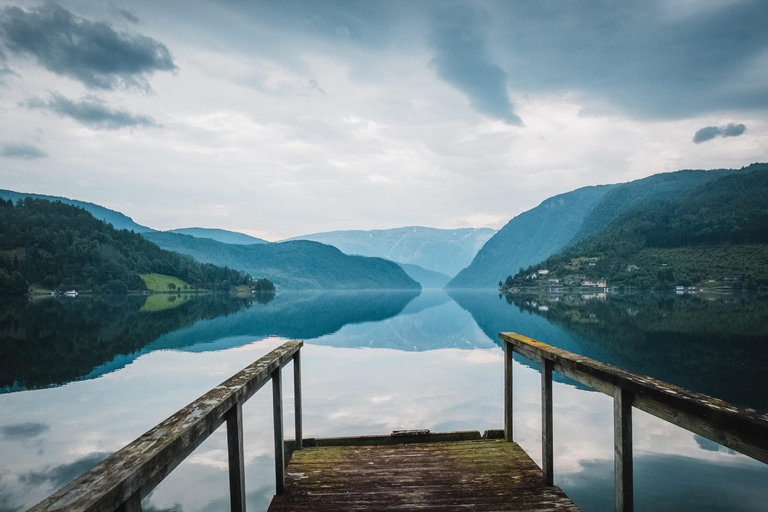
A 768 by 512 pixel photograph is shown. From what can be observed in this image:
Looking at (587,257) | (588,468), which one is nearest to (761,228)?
(587,257)

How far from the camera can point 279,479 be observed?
5.29 m

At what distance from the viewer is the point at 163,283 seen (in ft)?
556

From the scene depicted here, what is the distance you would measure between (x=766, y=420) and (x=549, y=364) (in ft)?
10.9

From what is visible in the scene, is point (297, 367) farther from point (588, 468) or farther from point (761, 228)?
point (761, 228)

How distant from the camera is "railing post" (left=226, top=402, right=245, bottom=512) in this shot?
395 cm

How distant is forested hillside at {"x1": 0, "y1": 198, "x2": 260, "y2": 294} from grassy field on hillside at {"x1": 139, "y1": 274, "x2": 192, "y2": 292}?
8.40 ft

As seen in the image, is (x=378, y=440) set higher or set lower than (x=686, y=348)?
higher

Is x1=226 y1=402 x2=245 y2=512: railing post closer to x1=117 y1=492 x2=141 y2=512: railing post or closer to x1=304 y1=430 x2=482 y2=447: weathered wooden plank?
x1=117 y1=492 x2=141 y2=512: railing post

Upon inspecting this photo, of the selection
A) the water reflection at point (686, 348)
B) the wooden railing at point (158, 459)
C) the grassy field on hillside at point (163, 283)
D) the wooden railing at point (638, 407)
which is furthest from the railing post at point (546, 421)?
the grassy field on hillside at point (163, 283)

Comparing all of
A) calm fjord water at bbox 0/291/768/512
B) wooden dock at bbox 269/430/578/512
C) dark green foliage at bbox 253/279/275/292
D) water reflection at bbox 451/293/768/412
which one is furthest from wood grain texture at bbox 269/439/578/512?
dark green foliage at bbox 253/279/275/292

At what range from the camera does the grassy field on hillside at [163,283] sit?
537 ft

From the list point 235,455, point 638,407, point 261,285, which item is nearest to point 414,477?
point 235,455

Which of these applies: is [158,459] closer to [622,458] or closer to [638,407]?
[638,407]

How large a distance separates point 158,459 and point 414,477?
4.05 meters
